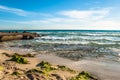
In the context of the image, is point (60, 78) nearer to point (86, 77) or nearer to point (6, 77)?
point (86, 77)

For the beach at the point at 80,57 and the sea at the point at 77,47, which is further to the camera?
the sea at the point at 77,47

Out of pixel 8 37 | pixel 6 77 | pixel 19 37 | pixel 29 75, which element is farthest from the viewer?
pixel 19 37

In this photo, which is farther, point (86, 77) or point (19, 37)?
point (19, 37)

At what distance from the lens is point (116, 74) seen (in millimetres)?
7930

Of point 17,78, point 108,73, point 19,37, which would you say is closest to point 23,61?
point 17,78

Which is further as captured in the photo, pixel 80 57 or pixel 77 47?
pixel 77 47

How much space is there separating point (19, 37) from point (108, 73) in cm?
3186

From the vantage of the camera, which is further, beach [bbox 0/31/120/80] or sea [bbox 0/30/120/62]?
sea [bbox 0/30/120/62]

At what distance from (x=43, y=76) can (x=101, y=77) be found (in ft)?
8.61

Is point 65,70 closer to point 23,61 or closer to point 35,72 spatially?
point 35,72

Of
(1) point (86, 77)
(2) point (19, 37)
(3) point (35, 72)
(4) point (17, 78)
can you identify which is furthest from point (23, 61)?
(2) point (19, 37)

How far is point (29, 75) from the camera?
21.3 ft

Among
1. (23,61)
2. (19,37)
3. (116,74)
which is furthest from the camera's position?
(19,37)

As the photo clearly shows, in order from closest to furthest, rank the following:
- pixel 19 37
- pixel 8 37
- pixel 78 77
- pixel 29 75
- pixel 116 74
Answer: pixel 29 75, pixel 78 77, pixel 116 74, pixel 8 37, pixel 19 37
